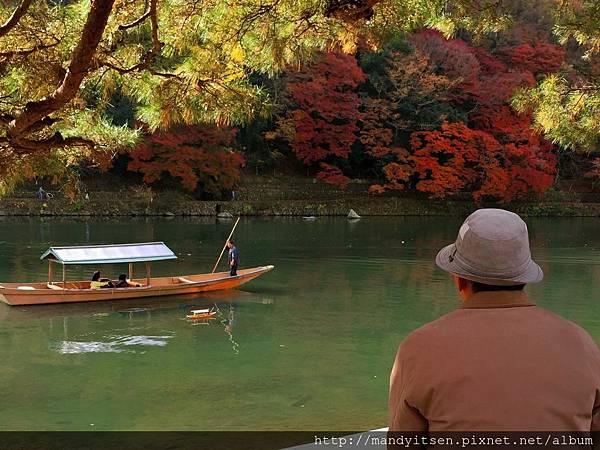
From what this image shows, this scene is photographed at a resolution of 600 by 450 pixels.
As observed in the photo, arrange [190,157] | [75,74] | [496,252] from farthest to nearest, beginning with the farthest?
[190,157]
[75,74]
[496,252]

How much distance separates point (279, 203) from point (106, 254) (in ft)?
52.2

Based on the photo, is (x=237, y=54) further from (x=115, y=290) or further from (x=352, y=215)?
(x=352, y=215)

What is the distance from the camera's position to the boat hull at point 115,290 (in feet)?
33.7

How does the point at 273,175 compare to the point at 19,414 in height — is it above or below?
above

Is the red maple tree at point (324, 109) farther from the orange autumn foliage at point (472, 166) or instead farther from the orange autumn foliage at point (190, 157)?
the orange autumn foliage at point (190, 157)

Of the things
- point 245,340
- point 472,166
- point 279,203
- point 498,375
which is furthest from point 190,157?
point 498,375

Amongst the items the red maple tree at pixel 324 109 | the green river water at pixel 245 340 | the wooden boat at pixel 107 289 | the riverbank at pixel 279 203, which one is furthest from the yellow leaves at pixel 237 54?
the red maple tree at pixel 324 109

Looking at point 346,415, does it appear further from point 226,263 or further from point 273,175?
point 273,175

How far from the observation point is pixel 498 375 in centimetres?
129

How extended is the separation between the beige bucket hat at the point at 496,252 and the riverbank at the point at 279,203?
24218 mm

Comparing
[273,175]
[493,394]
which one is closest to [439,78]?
[273,175]

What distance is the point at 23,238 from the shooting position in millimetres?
18250

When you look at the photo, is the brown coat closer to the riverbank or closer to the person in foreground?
the person in foreground

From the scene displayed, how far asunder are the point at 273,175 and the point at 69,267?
16158 millimetres
